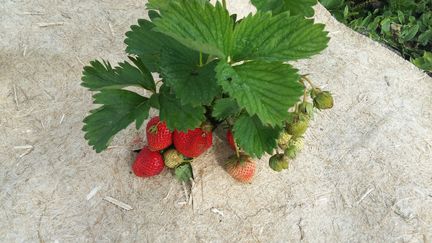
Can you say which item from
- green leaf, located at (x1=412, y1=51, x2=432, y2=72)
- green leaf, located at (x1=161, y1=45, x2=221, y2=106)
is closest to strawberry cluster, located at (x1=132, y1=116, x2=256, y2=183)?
green leaf, located at (x1=161, y1=45, x2=221, y2=106)

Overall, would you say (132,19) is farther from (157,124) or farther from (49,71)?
(157,124)

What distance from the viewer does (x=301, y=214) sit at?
1439mm

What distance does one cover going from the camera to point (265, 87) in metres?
0.94

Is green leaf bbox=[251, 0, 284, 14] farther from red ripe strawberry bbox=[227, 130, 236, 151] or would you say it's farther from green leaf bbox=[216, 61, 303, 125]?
red ripe strawberry bbox=[227, 130, 236, 151]

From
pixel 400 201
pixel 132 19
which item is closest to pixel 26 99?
pixel 132 19

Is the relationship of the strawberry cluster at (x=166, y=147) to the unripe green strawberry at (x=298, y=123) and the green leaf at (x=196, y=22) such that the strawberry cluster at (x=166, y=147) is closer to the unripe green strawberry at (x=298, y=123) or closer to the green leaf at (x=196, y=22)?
the unripe green strawberry at (x=298, y=123)

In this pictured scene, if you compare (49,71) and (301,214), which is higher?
(49,71)

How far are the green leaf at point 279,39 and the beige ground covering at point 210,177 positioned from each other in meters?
0.56

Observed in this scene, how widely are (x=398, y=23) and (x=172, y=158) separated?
55.7 inches

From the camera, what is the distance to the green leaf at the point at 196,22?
901mm

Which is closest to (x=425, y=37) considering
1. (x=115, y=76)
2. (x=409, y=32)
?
(x=409, y=32)

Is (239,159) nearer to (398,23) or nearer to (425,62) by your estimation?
(425,62)

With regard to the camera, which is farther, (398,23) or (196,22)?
(398,23)

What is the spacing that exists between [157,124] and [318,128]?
1.94 ft
